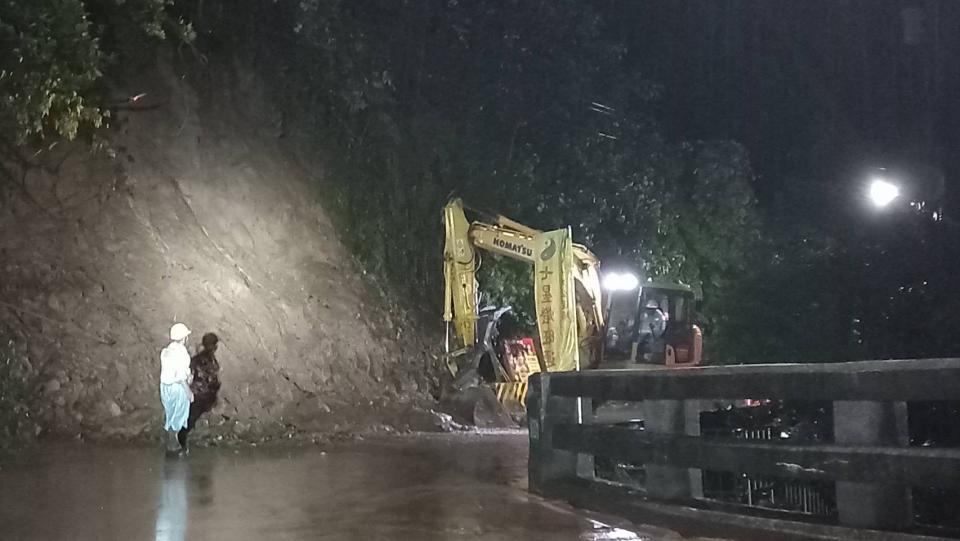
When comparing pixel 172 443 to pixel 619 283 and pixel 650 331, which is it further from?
pixel 619 283

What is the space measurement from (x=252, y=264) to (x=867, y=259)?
432 inches

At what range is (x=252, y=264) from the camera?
17.3 meters

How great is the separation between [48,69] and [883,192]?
12772mm

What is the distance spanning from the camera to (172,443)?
39.3 feet

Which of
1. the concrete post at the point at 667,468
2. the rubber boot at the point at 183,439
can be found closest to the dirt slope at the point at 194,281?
the rubber boot at the point at 183,439

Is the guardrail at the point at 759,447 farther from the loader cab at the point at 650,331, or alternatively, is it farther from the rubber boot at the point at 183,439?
the loader cab at the point at 650,331

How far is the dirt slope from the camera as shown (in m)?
14.2

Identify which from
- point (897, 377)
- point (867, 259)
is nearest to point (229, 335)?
point (867, 259)

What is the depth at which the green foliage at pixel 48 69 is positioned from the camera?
1418cm

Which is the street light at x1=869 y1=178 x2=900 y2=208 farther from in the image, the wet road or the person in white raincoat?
the person in white raincoat

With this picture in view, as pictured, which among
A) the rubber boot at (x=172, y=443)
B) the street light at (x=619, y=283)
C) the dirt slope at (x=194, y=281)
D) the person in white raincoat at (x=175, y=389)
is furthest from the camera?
the street light at (x=619, y=283)

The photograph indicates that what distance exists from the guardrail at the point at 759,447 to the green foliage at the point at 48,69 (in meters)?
9.96

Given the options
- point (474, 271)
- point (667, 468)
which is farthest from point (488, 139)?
point (667, 468)

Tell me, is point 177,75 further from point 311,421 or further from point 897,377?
point 897,377
